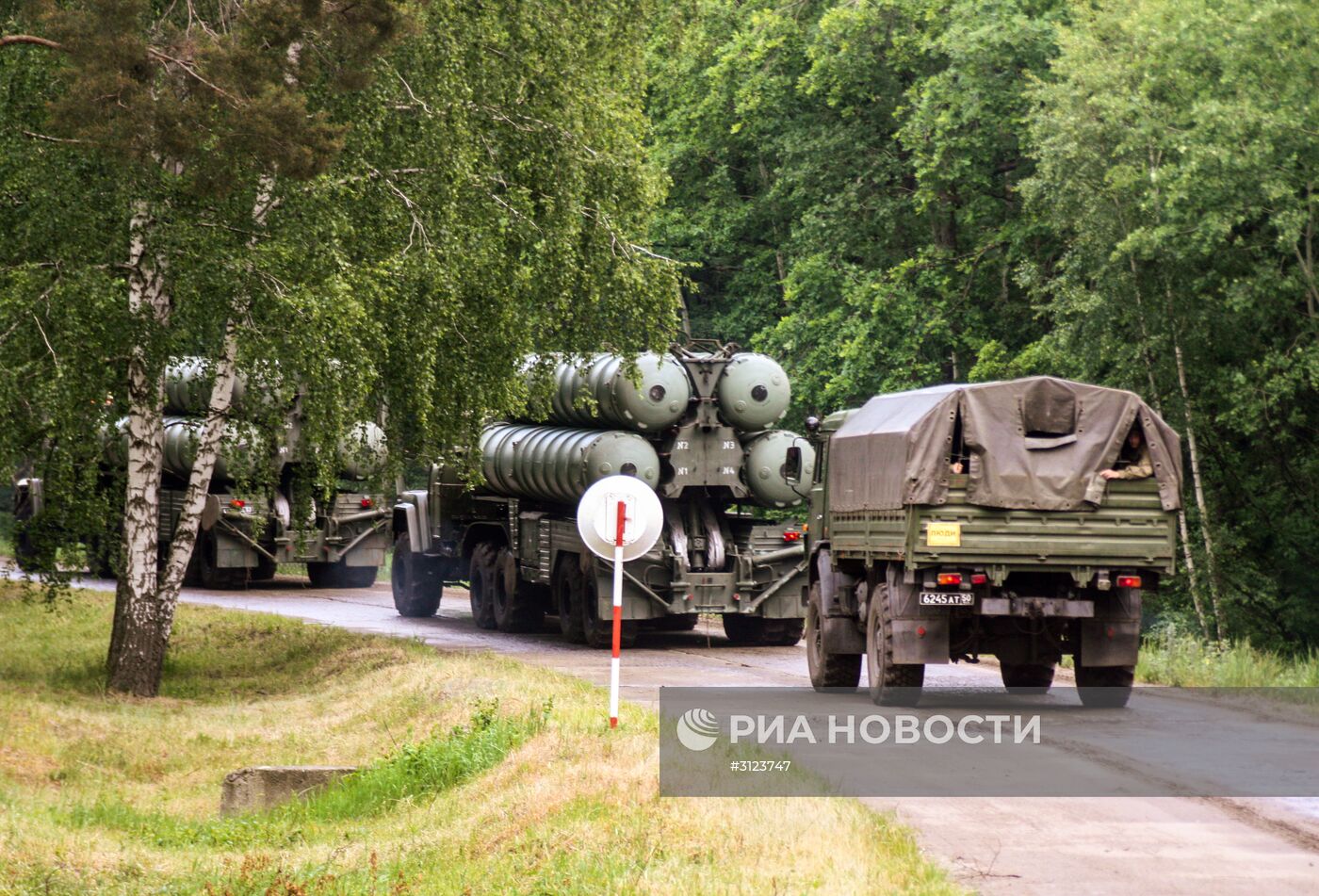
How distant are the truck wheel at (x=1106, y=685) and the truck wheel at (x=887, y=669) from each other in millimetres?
1519

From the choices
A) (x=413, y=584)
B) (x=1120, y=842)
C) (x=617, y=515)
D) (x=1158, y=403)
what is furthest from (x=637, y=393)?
(x=1120, y=842)

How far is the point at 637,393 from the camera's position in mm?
22828

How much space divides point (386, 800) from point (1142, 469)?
6.93 meters

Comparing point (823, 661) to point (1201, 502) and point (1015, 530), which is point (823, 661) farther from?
point (1201, 502)

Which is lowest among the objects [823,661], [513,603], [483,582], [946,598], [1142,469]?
[823,661]

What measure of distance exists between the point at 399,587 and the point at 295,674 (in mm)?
8026

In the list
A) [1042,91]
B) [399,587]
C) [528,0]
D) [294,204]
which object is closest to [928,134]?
[1042,91]

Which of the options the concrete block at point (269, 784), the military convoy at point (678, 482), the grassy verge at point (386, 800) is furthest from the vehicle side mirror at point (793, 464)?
the concrete block at point (269, 784)

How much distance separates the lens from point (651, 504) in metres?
13.4

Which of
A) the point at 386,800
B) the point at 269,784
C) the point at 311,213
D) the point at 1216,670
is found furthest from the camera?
the point at 1216,670

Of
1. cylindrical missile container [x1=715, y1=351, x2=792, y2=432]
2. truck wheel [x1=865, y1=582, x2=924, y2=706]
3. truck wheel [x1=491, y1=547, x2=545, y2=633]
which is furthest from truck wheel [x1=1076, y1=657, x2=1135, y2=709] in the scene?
truck wheel [x1=491, y1=547, x2=545, y2=633]

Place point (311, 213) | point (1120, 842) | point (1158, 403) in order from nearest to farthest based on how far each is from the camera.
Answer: point (1120, 842), point (311, 213), point (1158, 403)

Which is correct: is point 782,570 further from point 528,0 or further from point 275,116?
point 275,116

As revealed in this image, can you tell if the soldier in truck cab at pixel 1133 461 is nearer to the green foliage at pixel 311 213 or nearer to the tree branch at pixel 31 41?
the green foliage at pixel 311 213
